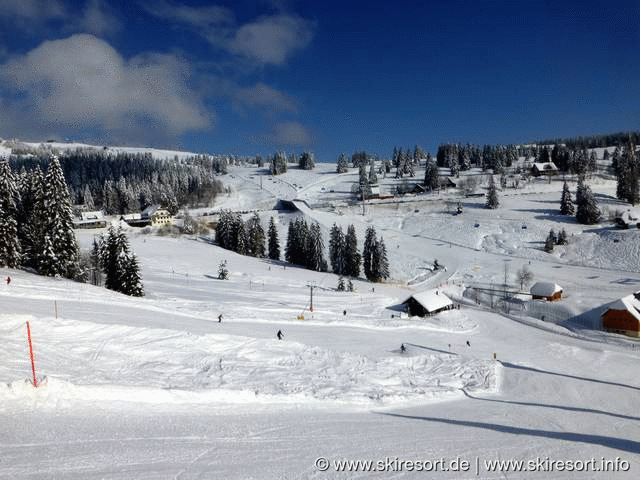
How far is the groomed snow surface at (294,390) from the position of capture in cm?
932

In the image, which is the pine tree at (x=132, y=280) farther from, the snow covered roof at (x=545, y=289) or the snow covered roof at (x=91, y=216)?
the snow covered roof at (x=91, y=216)

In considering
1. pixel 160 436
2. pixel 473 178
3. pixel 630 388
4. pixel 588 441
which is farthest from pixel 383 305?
pixel 473 178

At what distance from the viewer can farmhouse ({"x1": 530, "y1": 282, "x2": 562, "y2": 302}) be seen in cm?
5688

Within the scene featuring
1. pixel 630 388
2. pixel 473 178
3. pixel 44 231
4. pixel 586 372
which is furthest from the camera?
pixel 473 178

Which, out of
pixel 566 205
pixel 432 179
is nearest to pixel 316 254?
pixel 566 205

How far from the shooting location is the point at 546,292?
189ft

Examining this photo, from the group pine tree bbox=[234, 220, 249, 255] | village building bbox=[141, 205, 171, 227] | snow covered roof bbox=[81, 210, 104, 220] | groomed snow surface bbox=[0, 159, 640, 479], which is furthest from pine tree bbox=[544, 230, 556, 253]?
snow covered roof bbox=[81, 210, 104, 220]

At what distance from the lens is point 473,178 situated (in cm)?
15188

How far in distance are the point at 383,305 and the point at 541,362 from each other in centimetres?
2463

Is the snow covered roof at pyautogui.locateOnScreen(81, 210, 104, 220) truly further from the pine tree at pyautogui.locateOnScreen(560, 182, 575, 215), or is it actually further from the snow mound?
the pine tree at pyautogui.locateOnScreen(560, 182, 575, 215)

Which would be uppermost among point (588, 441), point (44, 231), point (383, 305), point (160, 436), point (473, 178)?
point (473, 178)

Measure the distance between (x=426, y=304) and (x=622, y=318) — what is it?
69.9 feet

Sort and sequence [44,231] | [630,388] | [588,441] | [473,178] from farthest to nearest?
[473,178]
[44,231]
[630,388]
[588,441]

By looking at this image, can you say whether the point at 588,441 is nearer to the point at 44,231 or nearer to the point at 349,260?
the point at 44,231
